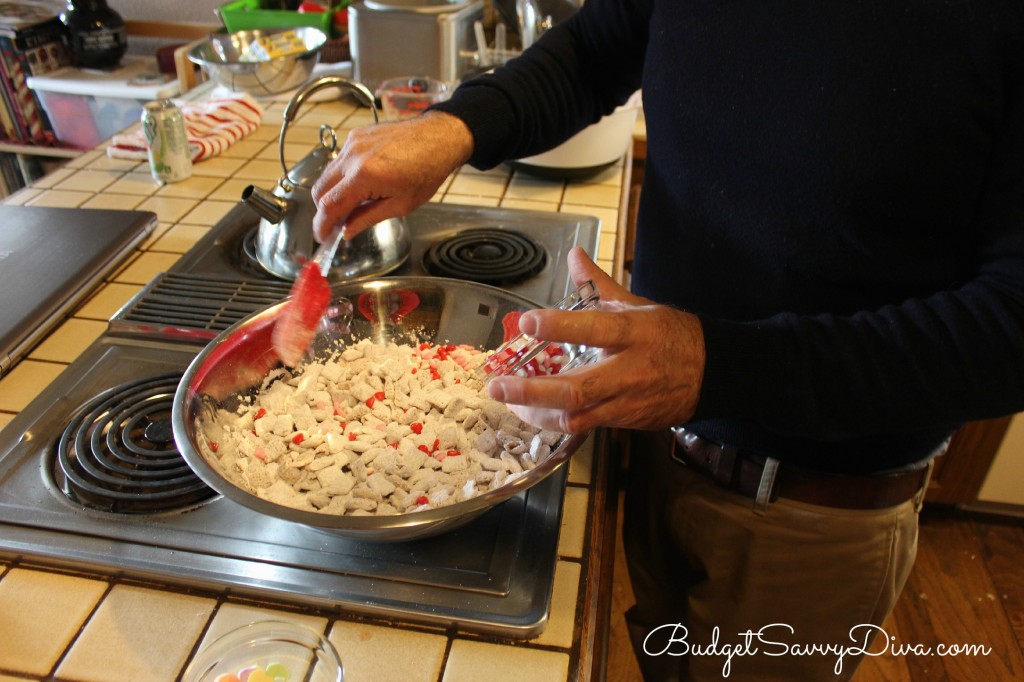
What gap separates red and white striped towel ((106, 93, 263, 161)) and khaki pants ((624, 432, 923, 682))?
1035 mm

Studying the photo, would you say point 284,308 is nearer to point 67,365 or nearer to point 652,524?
point 67,365

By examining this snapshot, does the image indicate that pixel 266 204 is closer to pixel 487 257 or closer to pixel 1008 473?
pixel 487 257

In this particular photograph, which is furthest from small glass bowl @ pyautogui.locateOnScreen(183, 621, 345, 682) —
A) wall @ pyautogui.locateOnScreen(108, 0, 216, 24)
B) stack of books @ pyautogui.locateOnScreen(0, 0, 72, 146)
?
wall @ pyautogui.locateOnScreen(108, 0, 216, 24)

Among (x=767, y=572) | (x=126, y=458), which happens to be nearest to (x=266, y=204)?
(x=126, y=458)

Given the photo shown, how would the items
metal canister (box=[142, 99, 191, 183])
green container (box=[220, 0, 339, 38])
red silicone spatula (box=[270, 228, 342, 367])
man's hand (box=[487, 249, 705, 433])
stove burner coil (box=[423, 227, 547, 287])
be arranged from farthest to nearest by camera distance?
green container (box=[220, 0, 339, 38]) → metal canister (box=[142, 99, 191, 183]) → stove burner coil (box=[423, 227, 547, 287]) → red silicone spatula (box=[270, 228, 342, 367]) → man's hand (box=[487, 249, 705, 433])

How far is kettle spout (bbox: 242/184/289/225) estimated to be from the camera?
977 mm

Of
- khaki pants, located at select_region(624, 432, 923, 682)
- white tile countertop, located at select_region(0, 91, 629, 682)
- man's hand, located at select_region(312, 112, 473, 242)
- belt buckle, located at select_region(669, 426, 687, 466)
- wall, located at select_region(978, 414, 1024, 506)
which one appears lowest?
wall, located at select_region(978, 414, 1024, 506)

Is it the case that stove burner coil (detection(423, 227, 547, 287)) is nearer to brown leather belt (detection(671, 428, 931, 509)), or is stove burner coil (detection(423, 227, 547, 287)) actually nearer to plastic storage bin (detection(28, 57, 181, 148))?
brown leather belt (detection(671, 428, 931, 509))

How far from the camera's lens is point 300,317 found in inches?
32.1

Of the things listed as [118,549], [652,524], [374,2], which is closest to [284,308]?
[118,549]

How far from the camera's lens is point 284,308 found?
2.72 ft

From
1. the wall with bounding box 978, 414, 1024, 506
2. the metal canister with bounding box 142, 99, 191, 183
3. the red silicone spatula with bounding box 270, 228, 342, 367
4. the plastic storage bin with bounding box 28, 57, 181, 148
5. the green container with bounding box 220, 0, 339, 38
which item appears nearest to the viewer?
the red silicone spatula with bounding box 270, 228, 342, 367

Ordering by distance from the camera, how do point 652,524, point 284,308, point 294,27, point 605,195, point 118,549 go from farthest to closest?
point 294,27
point 605,195
point 652,524
point 284,308
point 118,549

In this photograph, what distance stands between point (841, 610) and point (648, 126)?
666 mm
